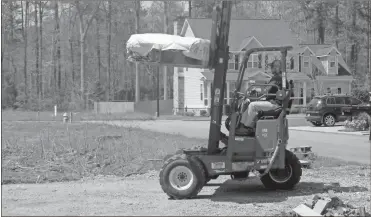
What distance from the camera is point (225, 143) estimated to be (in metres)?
10.2

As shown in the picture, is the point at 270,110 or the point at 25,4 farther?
the point at 25,4

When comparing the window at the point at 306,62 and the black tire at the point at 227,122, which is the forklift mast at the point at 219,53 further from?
the window at the point at 306,62

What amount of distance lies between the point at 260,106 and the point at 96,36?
2136 inches

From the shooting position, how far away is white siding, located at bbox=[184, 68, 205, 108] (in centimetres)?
5210

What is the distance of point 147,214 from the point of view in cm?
815

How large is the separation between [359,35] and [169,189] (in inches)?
2044

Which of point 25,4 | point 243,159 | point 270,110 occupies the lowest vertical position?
point 243,159

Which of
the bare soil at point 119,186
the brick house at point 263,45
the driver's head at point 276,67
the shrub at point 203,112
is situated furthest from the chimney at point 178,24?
the driver's head at point 276,67

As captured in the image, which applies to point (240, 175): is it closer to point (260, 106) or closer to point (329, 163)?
point (260, 106)

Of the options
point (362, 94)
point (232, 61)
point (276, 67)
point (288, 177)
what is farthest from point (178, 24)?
point (276, 67)

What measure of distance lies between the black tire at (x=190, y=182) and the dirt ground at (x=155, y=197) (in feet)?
0.49

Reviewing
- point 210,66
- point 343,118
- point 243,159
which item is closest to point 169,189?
point 243,159

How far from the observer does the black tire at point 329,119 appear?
108ft

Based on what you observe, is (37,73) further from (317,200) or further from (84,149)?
(317,200)
